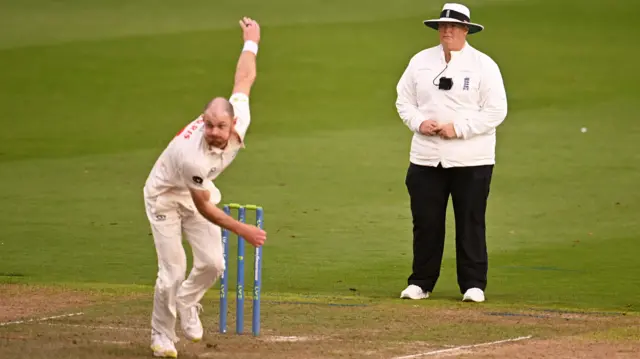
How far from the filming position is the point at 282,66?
868 inches

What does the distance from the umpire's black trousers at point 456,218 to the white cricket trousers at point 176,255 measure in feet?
8.38

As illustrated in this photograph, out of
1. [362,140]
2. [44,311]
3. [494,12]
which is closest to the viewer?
[44,311]

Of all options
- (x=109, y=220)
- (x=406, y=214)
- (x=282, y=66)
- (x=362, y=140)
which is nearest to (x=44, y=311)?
(x=109, y=220)

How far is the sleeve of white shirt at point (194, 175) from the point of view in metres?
7.93

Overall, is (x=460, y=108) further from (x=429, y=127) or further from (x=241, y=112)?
(x=241, y=112)

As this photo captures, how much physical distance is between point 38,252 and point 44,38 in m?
12.0

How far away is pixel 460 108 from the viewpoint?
1059cm

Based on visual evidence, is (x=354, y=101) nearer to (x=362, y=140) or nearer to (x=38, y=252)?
(x=362, y=140)

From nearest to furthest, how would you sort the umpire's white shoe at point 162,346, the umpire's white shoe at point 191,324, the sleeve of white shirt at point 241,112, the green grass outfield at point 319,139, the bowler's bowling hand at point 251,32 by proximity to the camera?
the sleeve of white shirt at point 241,112, the umpire's white shoe at point 162,346, the umpire's white shoe at point 191,324, the bowler's bowling hand at point 251,32, the green grass outfield at point 319,139

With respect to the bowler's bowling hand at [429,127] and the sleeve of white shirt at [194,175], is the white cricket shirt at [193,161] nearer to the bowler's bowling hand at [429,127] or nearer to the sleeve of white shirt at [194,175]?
the sleeve of white shirt at [194,175]

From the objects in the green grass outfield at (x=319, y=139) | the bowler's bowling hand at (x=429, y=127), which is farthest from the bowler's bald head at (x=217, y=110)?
the green grass outfield at (x=319, y=139)

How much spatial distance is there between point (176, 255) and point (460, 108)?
9.98 feet

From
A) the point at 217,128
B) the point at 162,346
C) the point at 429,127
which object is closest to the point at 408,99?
the point at 429,127

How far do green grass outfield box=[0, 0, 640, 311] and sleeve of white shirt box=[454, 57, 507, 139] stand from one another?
1273mm
